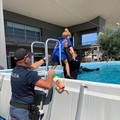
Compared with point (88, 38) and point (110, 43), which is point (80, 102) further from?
point (88, 38)

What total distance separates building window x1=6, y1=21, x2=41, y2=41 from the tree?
1036cm

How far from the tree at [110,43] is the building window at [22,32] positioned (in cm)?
1036

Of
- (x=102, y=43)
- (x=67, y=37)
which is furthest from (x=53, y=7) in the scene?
(x=67, y=37)

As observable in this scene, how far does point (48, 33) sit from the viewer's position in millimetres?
30141

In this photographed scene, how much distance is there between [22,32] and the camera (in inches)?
984

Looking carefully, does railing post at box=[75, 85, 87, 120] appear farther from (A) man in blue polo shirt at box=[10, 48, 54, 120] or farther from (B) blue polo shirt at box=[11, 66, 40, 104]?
(B) blue polo shirt at box=[11, 66, 40, 104]

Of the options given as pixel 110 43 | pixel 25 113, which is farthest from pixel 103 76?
pixel 110 43

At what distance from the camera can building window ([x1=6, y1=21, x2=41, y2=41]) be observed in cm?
2322

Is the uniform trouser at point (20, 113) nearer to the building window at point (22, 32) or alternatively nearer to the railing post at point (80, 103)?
the railing post at point (80, 103)

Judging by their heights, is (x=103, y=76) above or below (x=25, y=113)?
below

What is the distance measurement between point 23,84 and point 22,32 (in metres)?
23.9

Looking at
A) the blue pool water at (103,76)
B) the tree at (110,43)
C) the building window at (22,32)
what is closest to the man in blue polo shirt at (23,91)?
the blue pool water at (103,76)

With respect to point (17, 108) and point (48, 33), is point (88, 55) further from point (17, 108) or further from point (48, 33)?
point (17, 108)

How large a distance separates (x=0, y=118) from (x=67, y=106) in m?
1.93
